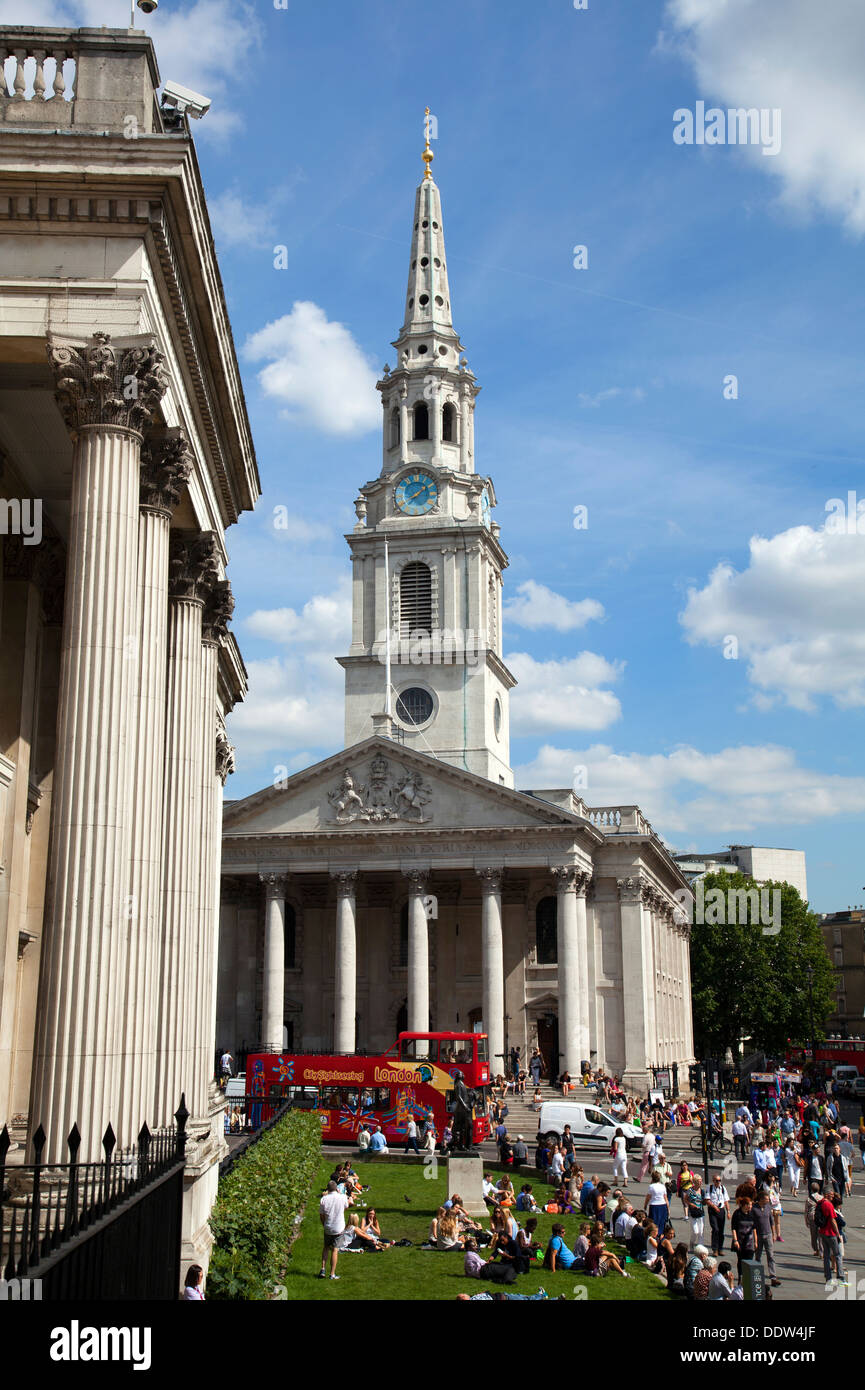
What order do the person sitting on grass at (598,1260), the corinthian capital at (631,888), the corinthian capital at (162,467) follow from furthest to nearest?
the corinthian capital at (631,888) → the person sitting on grass at (598,1260) → the corinthian capital at (162,467)

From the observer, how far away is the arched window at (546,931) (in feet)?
204

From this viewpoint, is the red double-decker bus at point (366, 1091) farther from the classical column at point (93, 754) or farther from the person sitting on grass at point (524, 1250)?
the classical column at point (93, 754)

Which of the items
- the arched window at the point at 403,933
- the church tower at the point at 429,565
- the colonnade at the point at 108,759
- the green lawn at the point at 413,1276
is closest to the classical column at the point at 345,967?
the arched window at the point at 403,933

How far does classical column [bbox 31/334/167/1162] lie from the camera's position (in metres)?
12.0

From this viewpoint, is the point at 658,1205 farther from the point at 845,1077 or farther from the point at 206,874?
the point at 845,1077

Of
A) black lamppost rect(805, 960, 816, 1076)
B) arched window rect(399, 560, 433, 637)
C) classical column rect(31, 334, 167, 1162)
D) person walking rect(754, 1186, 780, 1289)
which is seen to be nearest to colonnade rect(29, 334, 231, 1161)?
classical column rect(31, 334, 167, 1162)

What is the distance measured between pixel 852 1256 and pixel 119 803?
708 inches

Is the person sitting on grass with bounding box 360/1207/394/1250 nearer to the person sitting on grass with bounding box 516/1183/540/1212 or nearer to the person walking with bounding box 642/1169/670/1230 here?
the person sitting on grass with bounding box 516/1183/540/1212

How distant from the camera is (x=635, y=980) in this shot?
2427 inches

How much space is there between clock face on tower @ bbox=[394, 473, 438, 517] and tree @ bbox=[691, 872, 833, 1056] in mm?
37531

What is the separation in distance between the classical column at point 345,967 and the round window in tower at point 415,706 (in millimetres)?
11181

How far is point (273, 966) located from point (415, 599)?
2119 cm

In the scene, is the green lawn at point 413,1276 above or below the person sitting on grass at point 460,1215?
below
